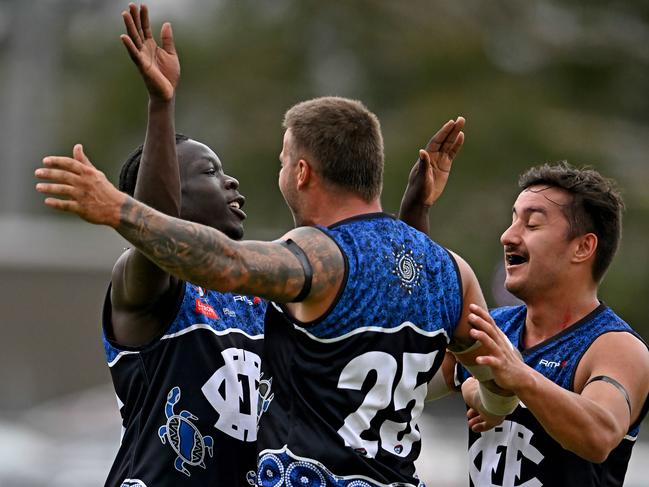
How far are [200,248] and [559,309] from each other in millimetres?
2271

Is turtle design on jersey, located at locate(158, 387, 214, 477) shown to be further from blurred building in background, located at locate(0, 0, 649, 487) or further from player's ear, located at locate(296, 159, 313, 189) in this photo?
blurred building in background, located at locate(0, 0, 649, 487)

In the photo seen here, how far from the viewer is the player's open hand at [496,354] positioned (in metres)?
5.50

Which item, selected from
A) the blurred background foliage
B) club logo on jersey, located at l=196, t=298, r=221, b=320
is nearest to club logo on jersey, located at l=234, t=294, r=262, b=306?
club logo on jersey, located at l=196, t=298, r=221, b=320

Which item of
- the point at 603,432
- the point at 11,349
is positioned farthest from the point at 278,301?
the point at 11,349

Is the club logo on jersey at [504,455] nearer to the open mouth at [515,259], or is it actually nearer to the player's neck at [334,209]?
the open mouth at [515,259]

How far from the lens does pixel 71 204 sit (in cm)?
490

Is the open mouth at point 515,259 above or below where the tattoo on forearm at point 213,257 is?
above

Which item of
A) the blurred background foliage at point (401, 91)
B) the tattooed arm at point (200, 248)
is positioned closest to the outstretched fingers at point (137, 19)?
the tattooed arm at point (200, 248)

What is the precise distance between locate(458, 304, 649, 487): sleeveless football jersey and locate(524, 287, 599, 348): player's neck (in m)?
0.06

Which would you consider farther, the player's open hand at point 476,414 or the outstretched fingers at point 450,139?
the outstretched fingers at point 450,139

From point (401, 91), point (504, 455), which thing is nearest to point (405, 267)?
point (504, 455)

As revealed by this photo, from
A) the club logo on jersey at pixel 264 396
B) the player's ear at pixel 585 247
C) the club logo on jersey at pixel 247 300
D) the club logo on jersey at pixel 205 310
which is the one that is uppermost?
the player's ear at pixel 585 247

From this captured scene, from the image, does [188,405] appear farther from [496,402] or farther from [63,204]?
[63,204]

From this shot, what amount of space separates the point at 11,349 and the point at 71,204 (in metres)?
16.4
